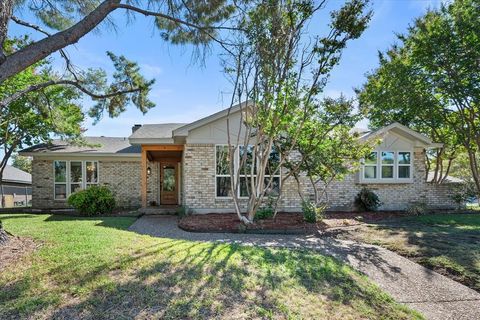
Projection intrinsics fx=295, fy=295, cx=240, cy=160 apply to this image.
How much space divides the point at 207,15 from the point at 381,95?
877cm

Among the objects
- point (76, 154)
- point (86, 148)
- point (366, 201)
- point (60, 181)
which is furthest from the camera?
point (86, 148)

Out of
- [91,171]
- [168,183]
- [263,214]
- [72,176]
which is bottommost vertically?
[263,214]

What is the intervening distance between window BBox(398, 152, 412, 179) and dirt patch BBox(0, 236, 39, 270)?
13681 mm

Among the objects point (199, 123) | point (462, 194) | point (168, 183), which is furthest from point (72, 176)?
point (462, 194)

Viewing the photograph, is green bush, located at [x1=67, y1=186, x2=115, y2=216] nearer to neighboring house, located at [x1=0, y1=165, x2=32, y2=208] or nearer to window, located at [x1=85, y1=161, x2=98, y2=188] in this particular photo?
window, located at [x1=85, y1=161, x2=98, y2=188]

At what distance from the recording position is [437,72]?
11.8 metres

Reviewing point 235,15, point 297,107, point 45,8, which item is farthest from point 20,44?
point 297,107

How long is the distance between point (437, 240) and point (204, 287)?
20.6 feet

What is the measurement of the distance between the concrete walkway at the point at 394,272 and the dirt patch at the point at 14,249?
270 cm

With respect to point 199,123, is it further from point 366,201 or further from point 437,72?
point 437,72

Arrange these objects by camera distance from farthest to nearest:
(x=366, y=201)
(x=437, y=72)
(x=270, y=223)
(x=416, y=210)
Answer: (x=366, y=201)
(x=416, y=210)
(x=437, y=72)
(x=270, y=223)

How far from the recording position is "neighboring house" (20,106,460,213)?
11.7 m

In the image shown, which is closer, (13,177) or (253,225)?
(253,225)

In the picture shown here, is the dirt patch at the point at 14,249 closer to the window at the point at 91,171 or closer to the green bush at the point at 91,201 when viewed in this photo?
the green bush at the point at 91,201
